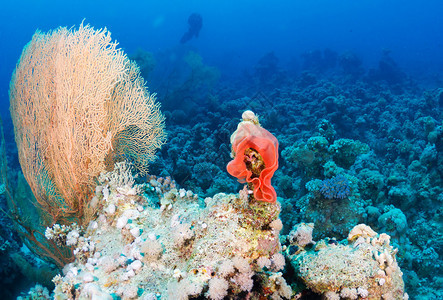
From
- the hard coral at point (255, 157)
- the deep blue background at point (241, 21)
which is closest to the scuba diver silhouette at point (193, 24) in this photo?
the hard coral at point (255, 157)

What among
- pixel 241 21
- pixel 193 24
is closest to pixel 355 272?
pixel 193 24

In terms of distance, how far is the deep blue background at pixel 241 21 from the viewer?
84875mm

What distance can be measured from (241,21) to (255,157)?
131m

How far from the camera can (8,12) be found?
10638 centimetres

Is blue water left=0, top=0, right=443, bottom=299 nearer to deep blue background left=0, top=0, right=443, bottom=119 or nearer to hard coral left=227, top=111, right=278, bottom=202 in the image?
hard coral left=227, top=111, right=278, bottom=202

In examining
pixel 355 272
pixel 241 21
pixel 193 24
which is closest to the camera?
pixel 355 272

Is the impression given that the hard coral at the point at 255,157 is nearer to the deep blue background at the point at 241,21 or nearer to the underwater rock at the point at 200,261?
the underwater rock at the point at 200,261

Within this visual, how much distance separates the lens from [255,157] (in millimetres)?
2447

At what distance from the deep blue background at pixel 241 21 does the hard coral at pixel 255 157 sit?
254ft

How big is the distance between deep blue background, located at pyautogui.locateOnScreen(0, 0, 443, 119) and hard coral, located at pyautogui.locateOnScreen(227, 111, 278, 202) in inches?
3053

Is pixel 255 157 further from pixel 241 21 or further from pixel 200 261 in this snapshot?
pixel 241 21

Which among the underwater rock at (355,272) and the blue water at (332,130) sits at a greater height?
the blue water at (332,130)

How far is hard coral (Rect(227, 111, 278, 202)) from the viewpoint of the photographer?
7.56 ft

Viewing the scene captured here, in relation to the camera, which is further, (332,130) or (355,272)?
(332,130)
